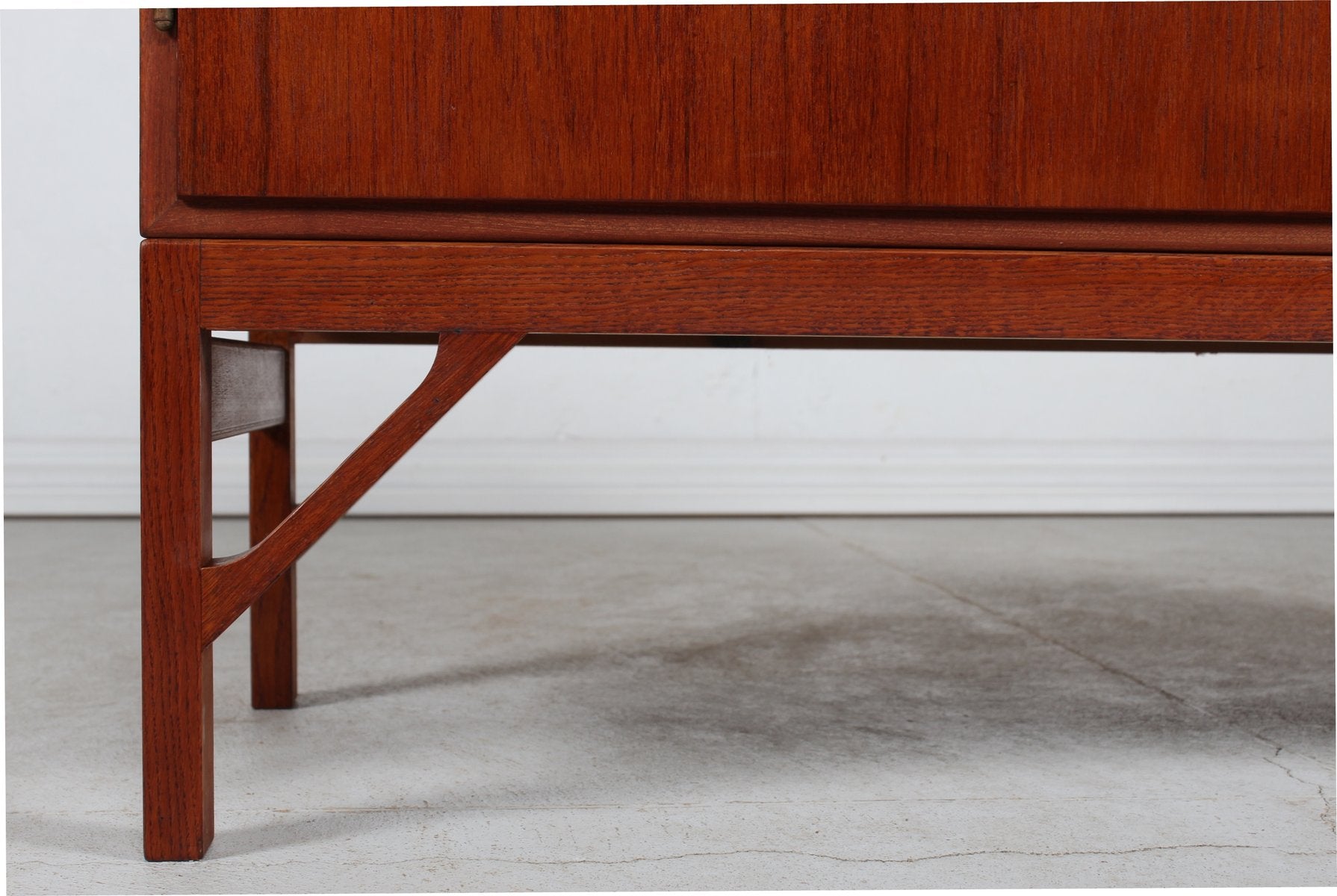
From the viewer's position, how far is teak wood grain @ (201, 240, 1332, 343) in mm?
833

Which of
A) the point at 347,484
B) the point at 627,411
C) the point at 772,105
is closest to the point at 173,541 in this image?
the point at 347,484

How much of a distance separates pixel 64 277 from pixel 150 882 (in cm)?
265

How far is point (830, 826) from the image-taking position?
887 mm

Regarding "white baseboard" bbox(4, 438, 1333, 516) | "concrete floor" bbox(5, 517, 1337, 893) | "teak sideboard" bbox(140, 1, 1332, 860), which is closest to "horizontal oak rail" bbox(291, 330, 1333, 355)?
"teak sideboard" bbox(140, 1, 1332, 860)

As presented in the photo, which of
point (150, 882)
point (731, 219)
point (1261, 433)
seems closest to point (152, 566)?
point (150, 882)

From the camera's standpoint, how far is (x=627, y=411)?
315cm

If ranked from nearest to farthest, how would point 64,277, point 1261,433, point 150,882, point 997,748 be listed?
point 150,882 → point 997,748 → point 64,277 → point 1261,433

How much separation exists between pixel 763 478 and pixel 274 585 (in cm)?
200

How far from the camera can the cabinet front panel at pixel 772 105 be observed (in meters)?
0.82

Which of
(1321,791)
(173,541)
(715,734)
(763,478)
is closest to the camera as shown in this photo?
(173,541)

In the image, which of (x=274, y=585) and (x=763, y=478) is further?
(x=763, y=478)

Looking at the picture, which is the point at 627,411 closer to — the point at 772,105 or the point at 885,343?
the point at 885,343

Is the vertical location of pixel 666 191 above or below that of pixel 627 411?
above

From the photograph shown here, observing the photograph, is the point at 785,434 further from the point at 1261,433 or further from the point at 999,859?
the point at 999,859
